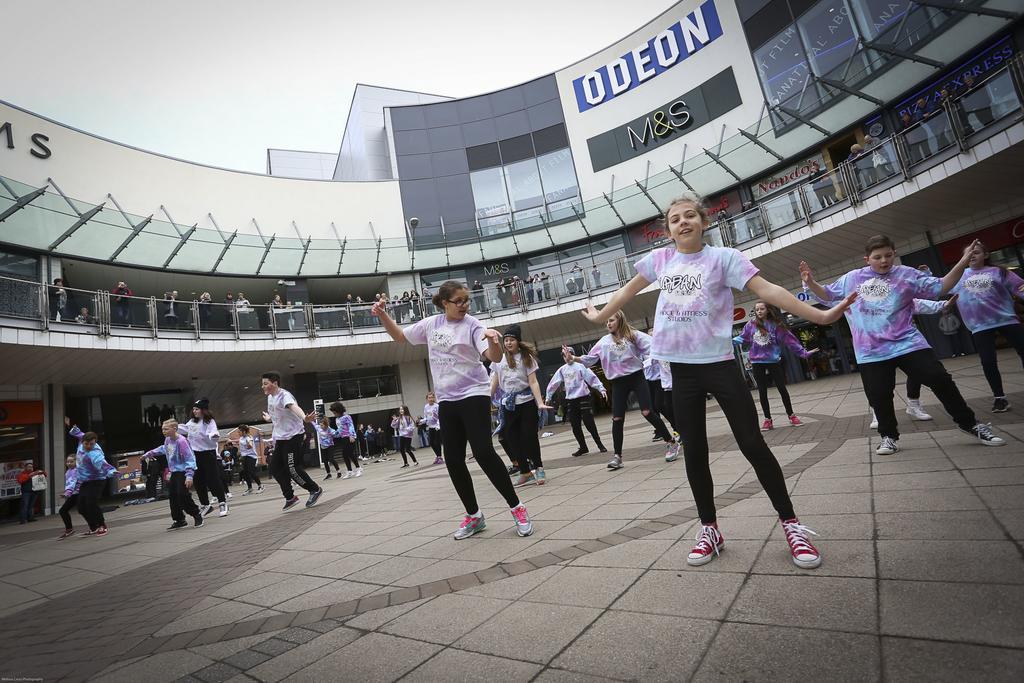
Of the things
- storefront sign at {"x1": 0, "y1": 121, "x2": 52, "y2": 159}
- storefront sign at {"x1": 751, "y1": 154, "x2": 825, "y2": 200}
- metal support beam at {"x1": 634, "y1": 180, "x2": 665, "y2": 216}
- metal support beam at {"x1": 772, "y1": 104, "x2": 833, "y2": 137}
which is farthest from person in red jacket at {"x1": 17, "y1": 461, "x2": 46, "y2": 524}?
metal support beam at {"x1": 772, "y1": 104, "x2": 833, "y2": 137}

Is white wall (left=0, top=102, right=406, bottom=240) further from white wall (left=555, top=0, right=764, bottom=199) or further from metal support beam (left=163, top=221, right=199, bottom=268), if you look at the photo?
white wall (left=555, top=0, right=764, bottom=199)

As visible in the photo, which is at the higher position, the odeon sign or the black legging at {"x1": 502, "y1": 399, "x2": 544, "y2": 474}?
the odeon sign

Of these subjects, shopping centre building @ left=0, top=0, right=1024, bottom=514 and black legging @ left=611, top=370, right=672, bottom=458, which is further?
shopping centre building @ left=0, top=0, right=1024, bottom=514

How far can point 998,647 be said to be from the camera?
1.50m

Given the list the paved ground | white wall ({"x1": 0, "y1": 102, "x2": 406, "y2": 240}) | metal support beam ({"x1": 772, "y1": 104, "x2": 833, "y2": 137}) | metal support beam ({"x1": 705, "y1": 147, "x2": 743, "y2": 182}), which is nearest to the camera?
the paved ground

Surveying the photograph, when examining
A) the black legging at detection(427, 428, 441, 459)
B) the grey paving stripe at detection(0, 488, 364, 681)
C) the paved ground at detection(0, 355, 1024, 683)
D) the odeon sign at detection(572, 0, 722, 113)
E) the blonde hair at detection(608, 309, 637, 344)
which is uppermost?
the odeon sign at detection(572, 0, 722, 113)

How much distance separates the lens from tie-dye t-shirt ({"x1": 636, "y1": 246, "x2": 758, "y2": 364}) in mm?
2875

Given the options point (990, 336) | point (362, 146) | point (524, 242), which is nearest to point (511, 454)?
point (990, 336)

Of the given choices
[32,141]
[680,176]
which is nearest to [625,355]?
[680,176]

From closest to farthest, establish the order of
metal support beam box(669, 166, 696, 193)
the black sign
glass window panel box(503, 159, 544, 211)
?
1. metal support beam box(669, 166, 696, 193)
2. the black sign
3. glass window panel box(503, 159, 544, 211)

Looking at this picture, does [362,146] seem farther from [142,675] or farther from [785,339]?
[142,675]

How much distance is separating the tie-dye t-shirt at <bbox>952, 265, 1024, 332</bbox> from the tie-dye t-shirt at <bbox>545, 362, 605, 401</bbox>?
4833mm

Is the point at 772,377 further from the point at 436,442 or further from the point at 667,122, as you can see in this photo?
the point at 667,122

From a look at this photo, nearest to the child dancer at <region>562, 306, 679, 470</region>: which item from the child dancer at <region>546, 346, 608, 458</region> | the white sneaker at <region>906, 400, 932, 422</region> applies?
the child dancer at <region>546, 346, 608, 458</region>
